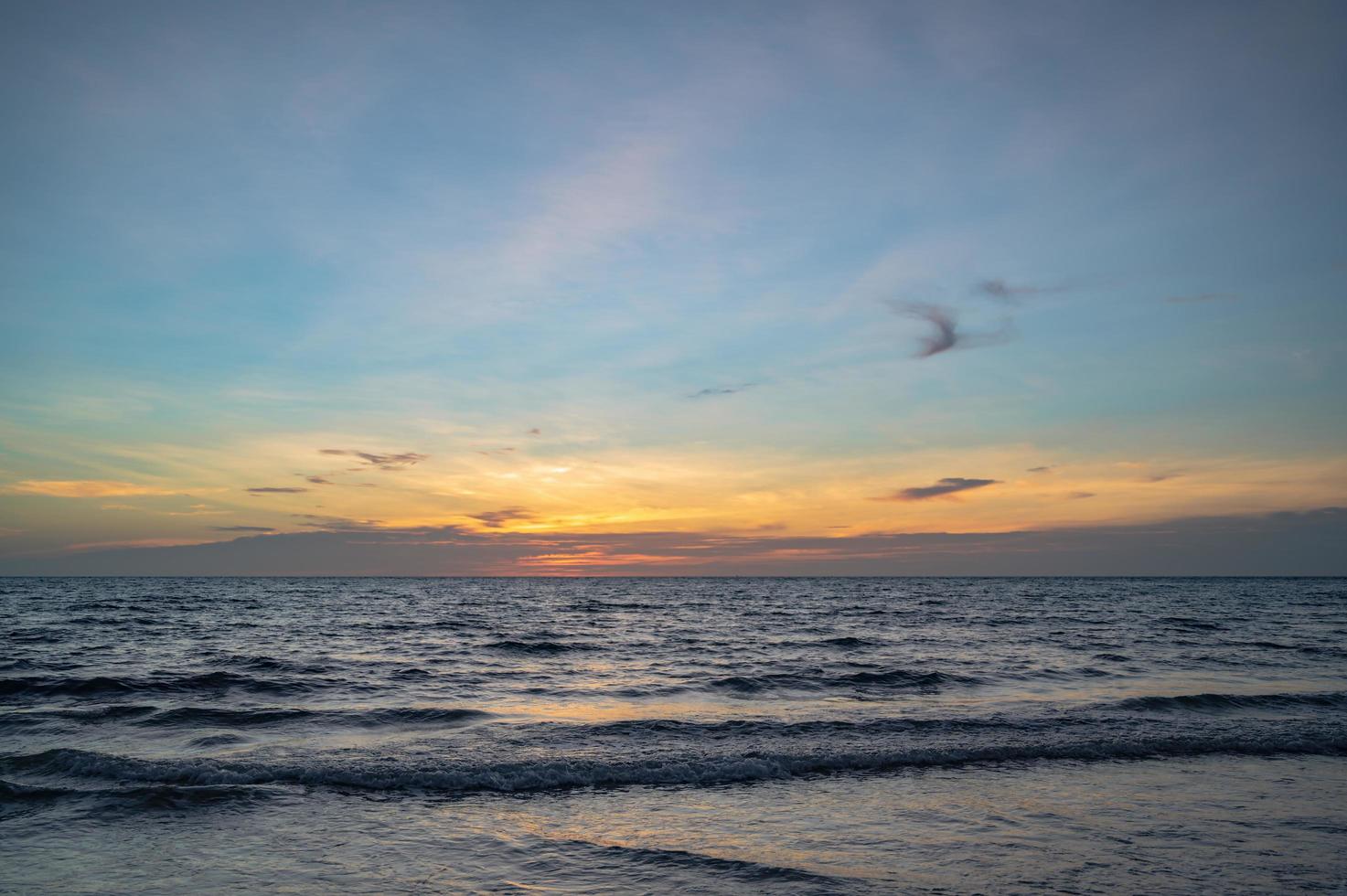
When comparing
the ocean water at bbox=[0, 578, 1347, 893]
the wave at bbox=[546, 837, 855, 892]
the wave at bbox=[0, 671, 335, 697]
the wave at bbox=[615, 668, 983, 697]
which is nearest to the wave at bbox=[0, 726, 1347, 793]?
the ocean water at bbox=[0, 578, 1347, 893]

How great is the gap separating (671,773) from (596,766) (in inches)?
57.0

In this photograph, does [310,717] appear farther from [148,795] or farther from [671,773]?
[671,773]

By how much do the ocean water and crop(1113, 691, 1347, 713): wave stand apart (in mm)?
160

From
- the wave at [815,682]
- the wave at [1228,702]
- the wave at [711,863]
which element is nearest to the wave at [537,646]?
the wave at [815,682]

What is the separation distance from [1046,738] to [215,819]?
51.1 ft

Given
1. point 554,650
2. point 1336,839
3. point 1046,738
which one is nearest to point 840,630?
point 554,650

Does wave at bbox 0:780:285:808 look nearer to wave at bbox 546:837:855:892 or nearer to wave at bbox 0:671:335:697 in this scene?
wave at bbox 546:837:855:892

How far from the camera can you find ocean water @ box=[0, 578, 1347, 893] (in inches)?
359

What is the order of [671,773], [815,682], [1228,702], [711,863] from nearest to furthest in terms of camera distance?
[711,863]
[671,773]
[1228,702]
[815,682]

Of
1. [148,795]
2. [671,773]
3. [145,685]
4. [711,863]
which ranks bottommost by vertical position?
[145,685]

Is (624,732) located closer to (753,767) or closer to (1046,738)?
(753,767)

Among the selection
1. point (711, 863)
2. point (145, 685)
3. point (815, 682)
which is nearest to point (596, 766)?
point (711, 863)

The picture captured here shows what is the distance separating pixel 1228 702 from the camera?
2055cm

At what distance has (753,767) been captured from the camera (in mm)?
14164
